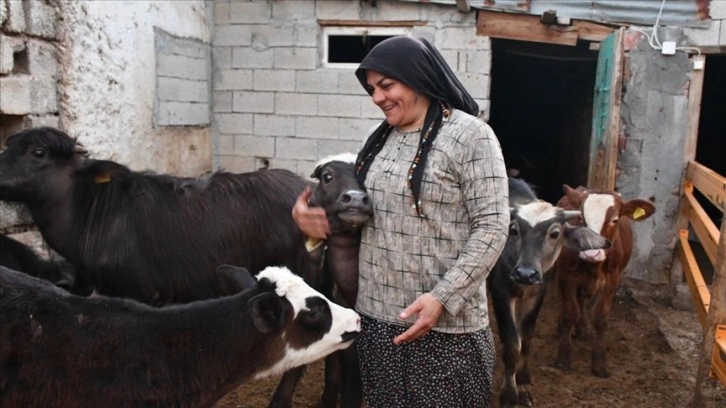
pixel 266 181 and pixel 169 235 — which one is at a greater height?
pixel 266 181

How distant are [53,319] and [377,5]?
5.27 m

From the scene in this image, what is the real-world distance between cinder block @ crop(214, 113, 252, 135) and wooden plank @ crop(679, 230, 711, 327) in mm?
4770

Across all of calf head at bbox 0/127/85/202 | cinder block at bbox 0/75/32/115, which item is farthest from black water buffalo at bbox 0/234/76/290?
cinder block at bbox 0/75/32/115

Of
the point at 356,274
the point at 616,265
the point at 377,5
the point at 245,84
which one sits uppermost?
the point at 377,5

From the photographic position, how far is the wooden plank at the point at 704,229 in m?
4.28

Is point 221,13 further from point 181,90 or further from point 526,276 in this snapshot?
point 526,276

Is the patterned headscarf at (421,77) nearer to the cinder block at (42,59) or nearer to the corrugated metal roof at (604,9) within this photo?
the cinder block at (42,59)

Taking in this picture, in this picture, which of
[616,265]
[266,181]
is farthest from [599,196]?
[266,181]

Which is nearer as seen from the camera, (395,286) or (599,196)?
(395,286)

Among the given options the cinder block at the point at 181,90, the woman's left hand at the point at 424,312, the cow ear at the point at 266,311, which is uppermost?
the cinder block at the point at 181,90

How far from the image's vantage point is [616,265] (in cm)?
518

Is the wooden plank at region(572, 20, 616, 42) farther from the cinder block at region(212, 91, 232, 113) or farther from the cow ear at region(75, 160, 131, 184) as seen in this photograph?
the cow ear at region(75, 160, 131, 184)

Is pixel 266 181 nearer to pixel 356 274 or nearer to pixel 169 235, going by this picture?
pixel 169 235

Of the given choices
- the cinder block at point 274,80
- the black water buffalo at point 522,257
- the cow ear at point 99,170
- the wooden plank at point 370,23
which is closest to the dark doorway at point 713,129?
the wooden plank at point 370,23
